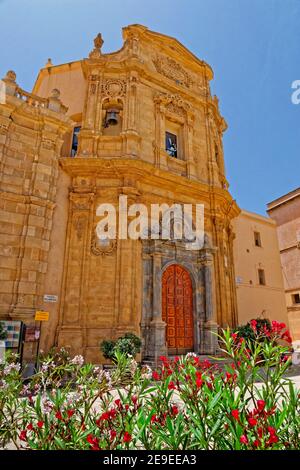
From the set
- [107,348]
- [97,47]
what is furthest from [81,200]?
[97,47]

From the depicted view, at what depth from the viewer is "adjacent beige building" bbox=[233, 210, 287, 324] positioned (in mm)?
15414

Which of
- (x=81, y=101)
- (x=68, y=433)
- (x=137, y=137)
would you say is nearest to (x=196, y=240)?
(x=137, y=137)

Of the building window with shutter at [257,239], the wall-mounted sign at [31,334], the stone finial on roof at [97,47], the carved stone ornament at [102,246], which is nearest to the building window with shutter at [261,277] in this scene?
the building window with shutter at [257,239]

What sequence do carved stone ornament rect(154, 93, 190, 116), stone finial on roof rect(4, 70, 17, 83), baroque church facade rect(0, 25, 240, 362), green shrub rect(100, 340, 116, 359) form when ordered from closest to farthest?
1. green shrub rect(100, 340, 116, 359)
2. baroque church facade rect(0, 25, 240, 362)
3. stone finial on roof rect(4, 70, 17, 83)
4. carved stone ornament rect(154, 93, 190, 116)

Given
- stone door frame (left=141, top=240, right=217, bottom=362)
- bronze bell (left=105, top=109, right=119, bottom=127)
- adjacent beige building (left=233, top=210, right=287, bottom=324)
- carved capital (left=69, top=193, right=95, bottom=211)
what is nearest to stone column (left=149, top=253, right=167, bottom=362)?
stone door frame (left=141, top=240, right=217, bottom=362)

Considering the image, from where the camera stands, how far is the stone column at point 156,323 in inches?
409

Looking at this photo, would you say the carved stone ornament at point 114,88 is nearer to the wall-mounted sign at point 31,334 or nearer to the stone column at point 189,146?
the stone column at point 189,146

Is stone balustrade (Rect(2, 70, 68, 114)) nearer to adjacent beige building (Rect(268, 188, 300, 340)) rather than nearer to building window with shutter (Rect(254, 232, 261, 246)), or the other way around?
building window with shutter (Rect(254, 232, 261, 246))

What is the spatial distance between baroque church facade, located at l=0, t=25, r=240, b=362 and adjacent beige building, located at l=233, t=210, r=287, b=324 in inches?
48.5

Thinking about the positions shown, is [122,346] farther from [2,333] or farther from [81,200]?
[81,200]

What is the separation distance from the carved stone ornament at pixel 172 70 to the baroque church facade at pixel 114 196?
8cm

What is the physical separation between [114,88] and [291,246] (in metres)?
19.4

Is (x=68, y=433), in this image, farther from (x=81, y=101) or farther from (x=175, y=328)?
(x=81, y=101)

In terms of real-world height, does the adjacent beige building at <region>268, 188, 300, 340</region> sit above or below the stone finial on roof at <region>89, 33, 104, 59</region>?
below
